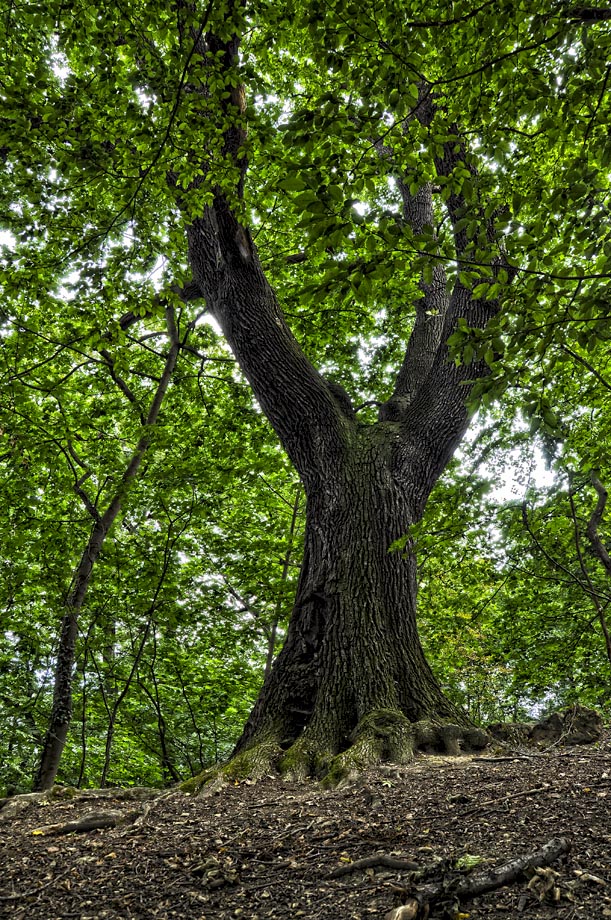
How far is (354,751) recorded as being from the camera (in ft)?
12.1

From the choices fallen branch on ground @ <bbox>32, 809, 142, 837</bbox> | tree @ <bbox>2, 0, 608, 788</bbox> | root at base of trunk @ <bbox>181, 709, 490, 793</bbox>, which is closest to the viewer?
tree @ <bbox>2, 0, 608, 788</bbox>

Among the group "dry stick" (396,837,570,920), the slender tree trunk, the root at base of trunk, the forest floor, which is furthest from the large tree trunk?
the slender tree trunk

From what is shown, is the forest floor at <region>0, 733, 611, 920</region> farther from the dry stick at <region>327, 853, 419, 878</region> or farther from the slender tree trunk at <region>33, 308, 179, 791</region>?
the slender tree trunk at <region>33, 308, 179, 791</region>

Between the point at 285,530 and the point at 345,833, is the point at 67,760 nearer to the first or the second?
the point at 285,530

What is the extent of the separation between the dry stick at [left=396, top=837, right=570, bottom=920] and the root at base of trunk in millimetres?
1658

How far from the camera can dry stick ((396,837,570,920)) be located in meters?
1.81

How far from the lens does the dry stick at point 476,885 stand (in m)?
1.81

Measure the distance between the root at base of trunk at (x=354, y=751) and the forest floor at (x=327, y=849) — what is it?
30 cm

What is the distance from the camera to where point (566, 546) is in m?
6.86

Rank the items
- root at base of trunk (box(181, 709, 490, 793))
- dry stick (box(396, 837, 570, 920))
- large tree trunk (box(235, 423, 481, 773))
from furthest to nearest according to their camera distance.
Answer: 1. large tree trunk (box(235, 423, 481, 773))
2. root at base of trunk (box(181, 709, 490, 793))
3. dry stick (box(396, 837, 570, 920))

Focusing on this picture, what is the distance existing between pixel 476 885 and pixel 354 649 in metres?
2.62

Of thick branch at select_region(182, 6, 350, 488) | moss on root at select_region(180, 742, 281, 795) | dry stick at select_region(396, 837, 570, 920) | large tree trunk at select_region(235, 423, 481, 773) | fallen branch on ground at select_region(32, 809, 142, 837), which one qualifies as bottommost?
dry stick at select_region(396, 837, 570, 920)

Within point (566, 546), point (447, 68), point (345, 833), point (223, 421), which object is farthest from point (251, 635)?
point (447, 68)

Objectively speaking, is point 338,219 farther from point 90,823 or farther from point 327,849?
point 90,823
